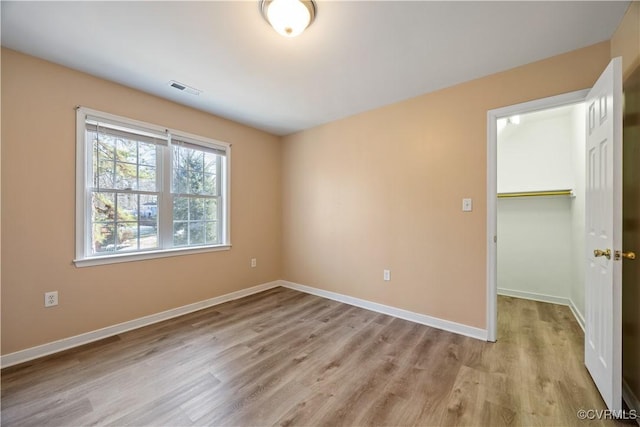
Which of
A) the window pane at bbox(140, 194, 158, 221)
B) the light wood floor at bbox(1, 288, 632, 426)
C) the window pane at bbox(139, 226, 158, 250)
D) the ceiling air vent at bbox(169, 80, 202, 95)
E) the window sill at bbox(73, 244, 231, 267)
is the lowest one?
the light wood floor at bbox(1, 288, 632, 426)

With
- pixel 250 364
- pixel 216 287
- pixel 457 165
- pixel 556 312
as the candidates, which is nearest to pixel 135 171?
pixel 216 287

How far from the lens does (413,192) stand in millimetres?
2871

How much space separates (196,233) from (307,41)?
8.38 feet

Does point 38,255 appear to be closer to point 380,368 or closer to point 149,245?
point 149,245

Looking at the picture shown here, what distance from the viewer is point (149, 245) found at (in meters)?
2.83

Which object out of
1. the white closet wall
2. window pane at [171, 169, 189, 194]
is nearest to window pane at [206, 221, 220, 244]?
window pane at [171, 169, 189, 194]

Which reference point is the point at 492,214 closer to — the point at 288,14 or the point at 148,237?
the point at 288,14

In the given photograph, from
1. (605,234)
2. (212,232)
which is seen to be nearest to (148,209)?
(212,232)

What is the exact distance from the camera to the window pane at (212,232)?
3432 mm

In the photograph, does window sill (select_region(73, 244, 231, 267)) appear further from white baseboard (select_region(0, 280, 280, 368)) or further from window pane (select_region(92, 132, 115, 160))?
window pane (select_region(92, 132, 115, 160))

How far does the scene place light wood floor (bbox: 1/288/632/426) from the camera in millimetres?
1510

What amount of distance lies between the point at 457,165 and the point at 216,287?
3.23 m

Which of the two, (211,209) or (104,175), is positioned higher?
(104,175)

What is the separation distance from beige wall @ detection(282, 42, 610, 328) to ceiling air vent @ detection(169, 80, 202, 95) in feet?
5.42
